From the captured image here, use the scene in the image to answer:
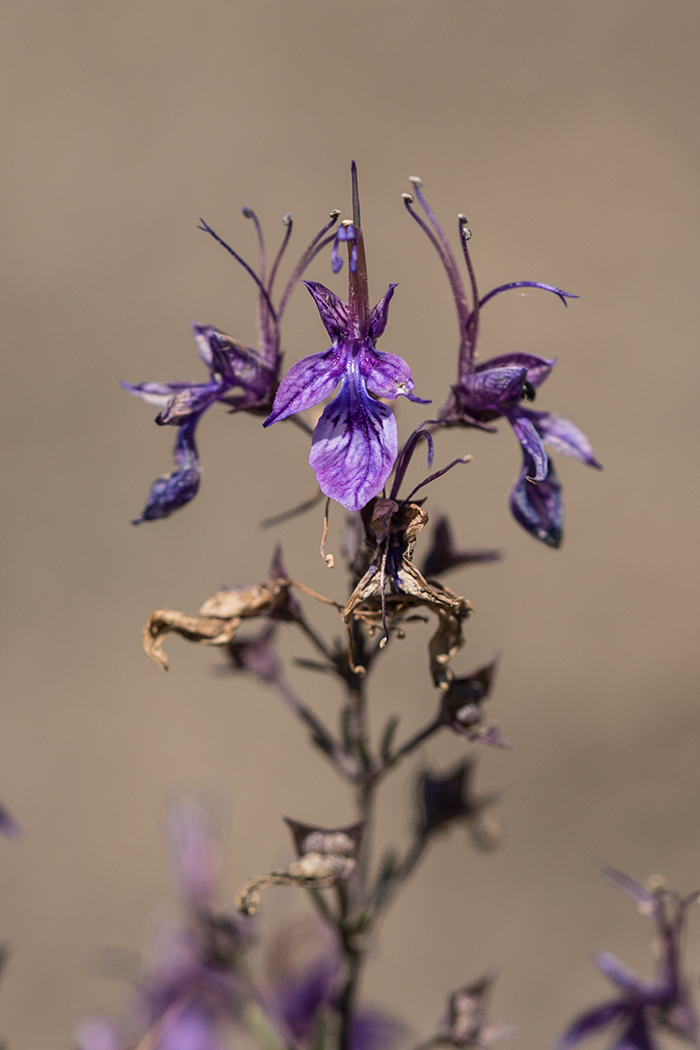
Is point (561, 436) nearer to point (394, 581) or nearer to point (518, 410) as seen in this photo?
point (518, 410)

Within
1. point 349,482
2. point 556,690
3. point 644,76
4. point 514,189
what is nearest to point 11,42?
point 514,189

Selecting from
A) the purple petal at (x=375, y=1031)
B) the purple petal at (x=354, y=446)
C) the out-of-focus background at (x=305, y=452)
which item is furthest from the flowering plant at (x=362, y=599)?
the out-of-focus background at (x=305, y=452)

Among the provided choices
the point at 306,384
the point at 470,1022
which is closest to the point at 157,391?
the point at 306,384

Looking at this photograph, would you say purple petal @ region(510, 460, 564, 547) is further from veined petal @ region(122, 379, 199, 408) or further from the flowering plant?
veined petal @ region(122, 379, 199, 408)

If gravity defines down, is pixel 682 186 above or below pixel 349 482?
above

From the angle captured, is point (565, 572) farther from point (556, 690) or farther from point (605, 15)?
point (605, 15)

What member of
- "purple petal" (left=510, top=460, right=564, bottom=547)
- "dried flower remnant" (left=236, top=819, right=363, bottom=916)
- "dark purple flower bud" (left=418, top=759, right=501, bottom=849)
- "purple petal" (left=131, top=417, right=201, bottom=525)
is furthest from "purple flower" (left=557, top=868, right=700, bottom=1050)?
"purple petal" (left=131, top=417, right=201, bottom=525)
